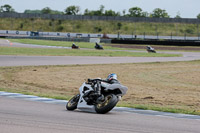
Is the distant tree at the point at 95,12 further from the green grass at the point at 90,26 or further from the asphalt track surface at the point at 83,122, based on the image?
the asphalt track surface at the point at 83,122

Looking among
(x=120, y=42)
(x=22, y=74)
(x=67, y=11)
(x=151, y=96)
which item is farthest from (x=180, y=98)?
(x=67, y=11)

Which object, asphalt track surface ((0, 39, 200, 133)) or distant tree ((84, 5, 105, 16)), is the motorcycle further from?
distant tree ((84, 5, 105, 16))

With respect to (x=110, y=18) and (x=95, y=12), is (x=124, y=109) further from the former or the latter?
(x=95, y=12)

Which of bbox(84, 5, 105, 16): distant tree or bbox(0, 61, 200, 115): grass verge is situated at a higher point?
bbox(84, 5, 105, 16): distant tree

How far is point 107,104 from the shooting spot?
8.93m

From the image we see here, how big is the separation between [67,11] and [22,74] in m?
168

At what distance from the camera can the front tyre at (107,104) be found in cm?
885

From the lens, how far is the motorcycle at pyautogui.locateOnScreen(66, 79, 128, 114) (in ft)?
29.4

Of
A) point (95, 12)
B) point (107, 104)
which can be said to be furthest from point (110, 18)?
point (107, 104)

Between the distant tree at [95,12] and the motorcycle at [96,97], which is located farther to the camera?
the distant tree at [95,12]

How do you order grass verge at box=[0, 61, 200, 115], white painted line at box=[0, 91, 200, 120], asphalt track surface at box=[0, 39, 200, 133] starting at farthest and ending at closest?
grass verge at box=[0, 61, 200, 115] < white painted line at box=[0, 91, 200, 120] < asphalt track surface at box=[0, 39, 200, 133]

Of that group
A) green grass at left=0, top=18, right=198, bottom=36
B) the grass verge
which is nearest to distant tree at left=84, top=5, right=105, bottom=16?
green grass at left=0, top=18, right=198, bottom=36

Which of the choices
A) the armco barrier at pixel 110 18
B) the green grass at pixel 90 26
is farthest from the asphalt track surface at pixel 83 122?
the green grass at pixel 90 26

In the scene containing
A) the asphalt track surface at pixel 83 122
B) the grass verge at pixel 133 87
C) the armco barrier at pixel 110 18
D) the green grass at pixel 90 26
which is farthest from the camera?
the green grass at pixel 90 26
